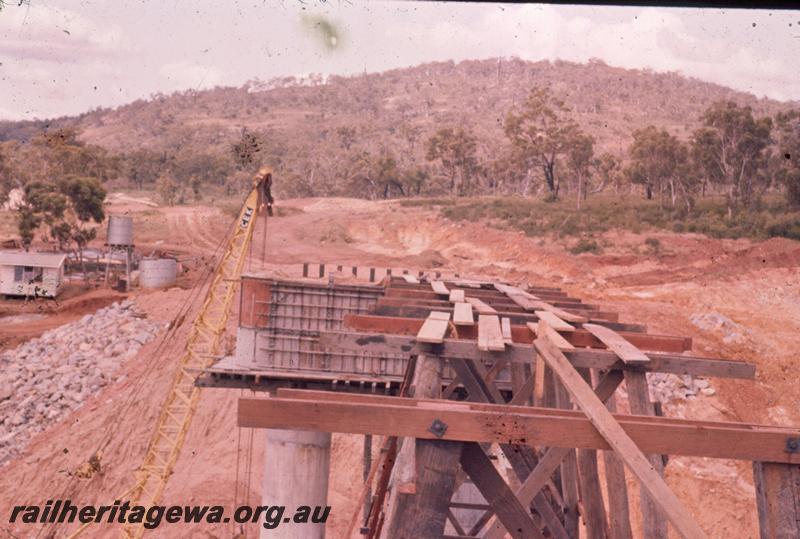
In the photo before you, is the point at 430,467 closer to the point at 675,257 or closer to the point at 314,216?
the point at 675,257

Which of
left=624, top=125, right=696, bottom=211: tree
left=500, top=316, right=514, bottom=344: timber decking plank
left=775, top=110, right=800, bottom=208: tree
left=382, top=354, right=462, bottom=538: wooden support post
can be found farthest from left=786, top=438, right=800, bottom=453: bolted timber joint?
left=624, top=125, right=696, bottom=211: tree

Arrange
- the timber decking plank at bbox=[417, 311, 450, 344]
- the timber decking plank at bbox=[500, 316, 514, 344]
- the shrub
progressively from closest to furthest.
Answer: the timber decking plank at bbox=[417, 311, 450, 344], the timber decking plank at bbox=[500, 316, 514, 344], the shrub

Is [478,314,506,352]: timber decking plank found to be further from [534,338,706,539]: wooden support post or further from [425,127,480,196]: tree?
[425,127,480,196]: tree

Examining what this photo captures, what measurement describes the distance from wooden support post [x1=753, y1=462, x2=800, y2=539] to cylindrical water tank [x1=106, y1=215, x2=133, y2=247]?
43.6 meters

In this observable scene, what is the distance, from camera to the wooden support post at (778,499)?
135 inches

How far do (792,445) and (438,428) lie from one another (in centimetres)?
175

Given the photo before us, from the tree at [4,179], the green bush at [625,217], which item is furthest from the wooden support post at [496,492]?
the tree at [4,179]

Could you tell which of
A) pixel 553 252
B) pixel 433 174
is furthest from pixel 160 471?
pixel 433 174

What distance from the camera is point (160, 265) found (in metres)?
41.3

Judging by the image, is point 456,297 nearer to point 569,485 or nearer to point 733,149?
point 569,485

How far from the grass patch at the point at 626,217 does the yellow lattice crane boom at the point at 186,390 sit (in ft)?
70.0

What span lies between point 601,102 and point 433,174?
48210 millimetres

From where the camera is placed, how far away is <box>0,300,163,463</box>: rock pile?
28781 millimetres

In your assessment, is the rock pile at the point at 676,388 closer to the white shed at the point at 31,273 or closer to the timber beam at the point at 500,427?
the timber beam at the point at 500,427
